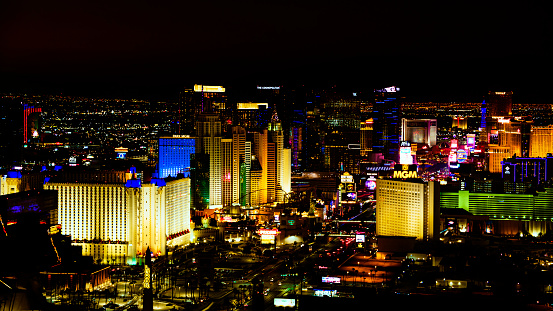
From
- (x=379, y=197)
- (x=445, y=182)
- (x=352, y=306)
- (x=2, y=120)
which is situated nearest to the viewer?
(x=352, y=306)

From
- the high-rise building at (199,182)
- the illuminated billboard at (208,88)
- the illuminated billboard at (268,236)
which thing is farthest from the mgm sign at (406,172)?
the illuminated billboard at (208,88)

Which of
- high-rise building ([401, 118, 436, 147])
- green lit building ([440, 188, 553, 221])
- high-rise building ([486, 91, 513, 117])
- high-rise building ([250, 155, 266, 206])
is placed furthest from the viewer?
high-rise building ([401, 118, 436, 147])

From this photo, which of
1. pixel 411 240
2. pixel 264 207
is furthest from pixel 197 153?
pixel 411 240

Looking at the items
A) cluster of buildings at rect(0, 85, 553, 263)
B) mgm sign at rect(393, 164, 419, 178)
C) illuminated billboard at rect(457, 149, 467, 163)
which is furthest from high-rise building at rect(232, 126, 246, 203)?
illuminated billboard at rect(457, 149, 467, 163)

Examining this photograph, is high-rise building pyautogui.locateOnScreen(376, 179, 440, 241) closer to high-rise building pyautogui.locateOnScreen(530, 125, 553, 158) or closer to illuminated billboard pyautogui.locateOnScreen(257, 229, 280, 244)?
illuminated billboard pyautogui.locateOnScreen(257, 229, 280, 244)

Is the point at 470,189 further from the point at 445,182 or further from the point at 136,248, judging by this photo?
the point at 136,248
